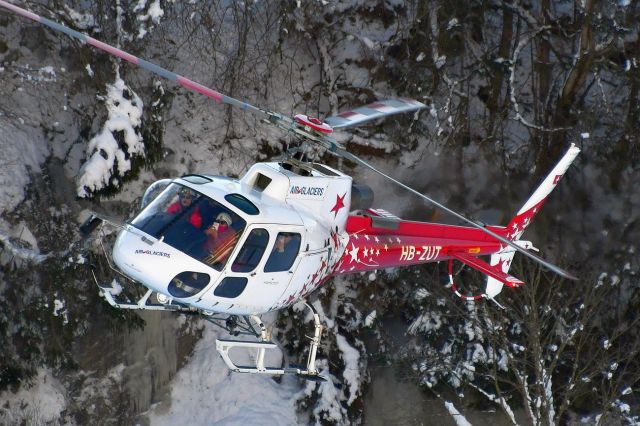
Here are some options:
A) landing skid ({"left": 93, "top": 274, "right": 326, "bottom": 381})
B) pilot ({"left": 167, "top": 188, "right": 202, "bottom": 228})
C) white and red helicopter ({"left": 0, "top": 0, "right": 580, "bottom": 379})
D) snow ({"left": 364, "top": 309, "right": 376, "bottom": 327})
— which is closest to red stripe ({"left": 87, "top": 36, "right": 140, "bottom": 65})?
white and red helicopter ({"left": 0, "top": 0, "right": 580, "bottom": 379})

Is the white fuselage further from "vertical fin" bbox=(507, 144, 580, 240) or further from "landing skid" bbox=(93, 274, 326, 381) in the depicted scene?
"vertical fin" bbox=(507, 144, 580, 240)

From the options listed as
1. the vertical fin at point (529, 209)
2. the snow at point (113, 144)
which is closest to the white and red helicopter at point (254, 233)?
the vertical fin at point (529, 209)

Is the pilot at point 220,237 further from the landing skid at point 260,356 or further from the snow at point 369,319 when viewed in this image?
the snow at point 369,319

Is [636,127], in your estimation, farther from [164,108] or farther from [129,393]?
[129,393]

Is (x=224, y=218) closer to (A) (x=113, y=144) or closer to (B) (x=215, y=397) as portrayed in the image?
(A) (x=113, y=144)

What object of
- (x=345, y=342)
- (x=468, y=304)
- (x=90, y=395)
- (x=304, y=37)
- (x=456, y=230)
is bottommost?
(x=90, y=395)

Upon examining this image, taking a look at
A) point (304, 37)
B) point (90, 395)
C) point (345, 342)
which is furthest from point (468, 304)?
point (90, 395)

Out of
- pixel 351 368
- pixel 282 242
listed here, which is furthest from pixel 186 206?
pixel 351 368

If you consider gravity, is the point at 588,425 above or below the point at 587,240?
below
